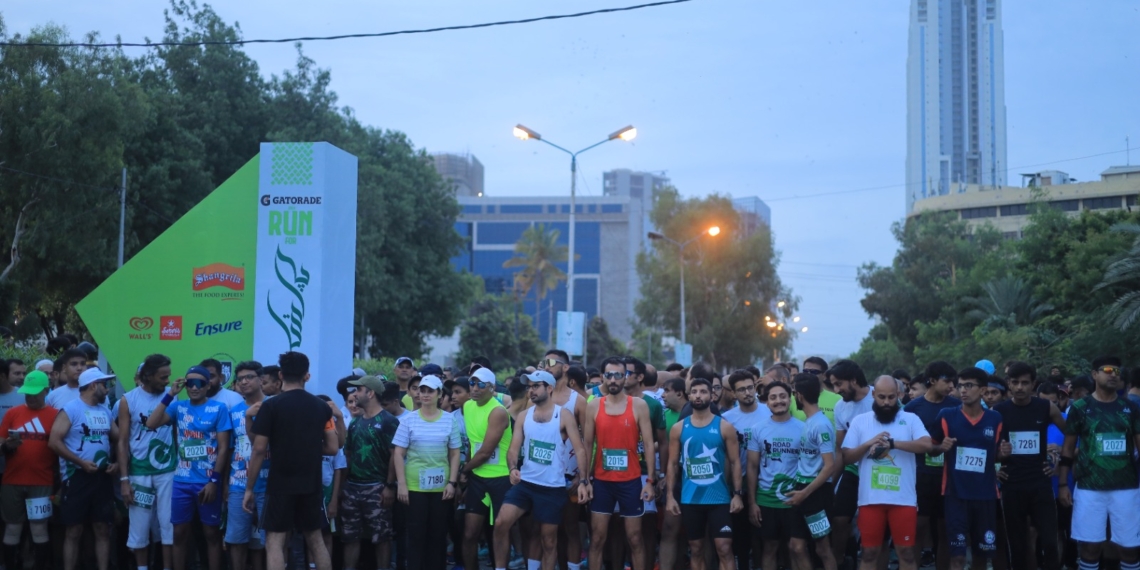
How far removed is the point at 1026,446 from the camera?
9852 mm

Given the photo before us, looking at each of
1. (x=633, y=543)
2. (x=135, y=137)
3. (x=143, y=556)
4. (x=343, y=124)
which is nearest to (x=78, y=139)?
(x=135, y=137)

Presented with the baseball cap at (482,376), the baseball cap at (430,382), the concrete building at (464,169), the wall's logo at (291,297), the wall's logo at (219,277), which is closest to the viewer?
the baseball cap at (430,382)

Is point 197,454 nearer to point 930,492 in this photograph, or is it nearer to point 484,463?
point 484,463

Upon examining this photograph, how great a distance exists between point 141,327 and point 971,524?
34.7 feet

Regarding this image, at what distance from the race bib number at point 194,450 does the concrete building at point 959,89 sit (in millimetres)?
177514

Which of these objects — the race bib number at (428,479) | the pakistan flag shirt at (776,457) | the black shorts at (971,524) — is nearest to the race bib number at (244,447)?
the race bib number at (428,479)

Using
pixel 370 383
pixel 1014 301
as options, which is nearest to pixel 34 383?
pixel 370 383

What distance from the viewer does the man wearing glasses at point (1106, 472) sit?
31.1 feet

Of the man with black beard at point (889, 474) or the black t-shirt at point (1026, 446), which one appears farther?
the black t-shirt at point (1026, 446)

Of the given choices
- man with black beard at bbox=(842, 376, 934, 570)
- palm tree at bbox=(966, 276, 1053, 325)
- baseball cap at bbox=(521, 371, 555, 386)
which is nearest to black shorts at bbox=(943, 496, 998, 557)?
man with black beard at bbox=(842, 376, 934, 570)

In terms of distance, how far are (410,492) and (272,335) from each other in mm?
4836

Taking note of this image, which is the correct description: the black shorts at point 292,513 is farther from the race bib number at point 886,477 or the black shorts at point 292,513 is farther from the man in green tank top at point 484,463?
the race bib number at point 886,477

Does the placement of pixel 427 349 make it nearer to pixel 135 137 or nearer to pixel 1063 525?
pixel 135 137

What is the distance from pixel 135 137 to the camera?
1278 inches
